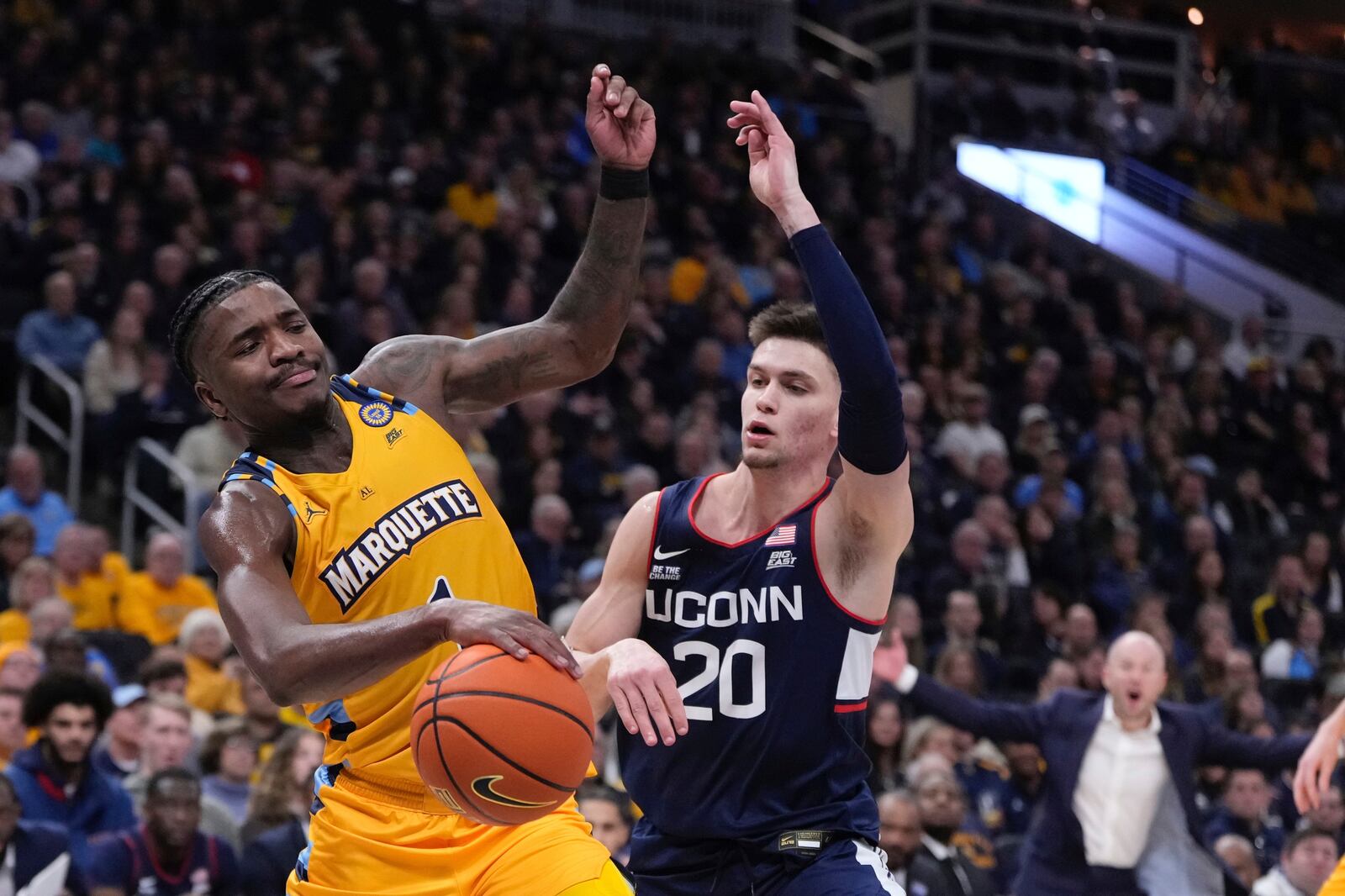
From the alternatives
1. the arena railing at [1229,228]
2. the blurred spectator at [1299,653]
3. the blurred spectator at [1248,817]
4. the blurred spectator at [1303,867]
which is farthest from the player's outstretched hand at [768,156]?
the arena railing at [1229,228]

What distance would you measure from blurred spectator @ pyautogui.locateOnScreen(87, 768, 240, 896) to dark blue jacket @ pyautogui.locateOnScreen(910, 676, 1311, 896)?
309 centimetres

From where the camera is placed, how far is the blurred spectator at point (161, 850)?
6.92 metres

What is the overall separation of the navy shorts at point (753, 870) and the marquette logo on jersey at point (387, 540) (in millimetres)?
988

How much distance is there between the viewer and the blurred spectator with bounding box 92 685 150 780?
792 centimetres

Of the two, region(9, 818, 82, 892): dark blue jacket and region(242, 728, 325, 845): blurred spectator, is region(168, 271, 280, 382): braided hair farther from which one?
region(242, 728, 325, 845): blurred spectator

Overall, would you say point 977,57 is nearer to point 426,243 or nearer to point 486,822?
point 426,243

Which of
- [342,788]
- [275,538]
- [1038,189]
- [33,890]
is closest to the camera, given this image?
[275,538]

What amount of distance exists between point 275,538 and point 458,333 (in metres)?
7.93

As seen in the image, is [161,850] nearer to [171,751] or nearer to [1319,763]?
[171,751]

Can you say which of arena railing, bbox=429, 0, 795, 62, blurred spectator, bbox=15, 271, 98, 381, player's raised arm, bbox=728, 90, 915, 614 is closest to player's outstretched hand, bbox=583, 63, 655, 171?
player's raised arm, bbox=728, 90, 915, 614

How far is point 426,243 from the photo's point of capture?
13.0 m

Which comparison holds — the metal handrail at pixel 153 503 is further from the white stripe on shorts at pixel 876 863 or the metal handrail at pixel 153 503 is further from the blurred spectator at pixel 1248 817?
the white stripe on shorts at pixel 876 863

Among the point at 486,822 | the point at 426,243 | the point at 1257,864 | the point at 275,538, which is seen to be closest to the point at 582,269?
the point at 275,538

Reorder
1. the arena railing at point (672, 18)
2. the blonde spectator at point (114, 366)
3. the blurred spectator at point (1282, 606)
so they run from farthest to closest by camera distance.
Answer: the arena railing at point (672, 18) < the blurred spectator at point (1282, 606) < the blonde spectator at point (114, 366)
